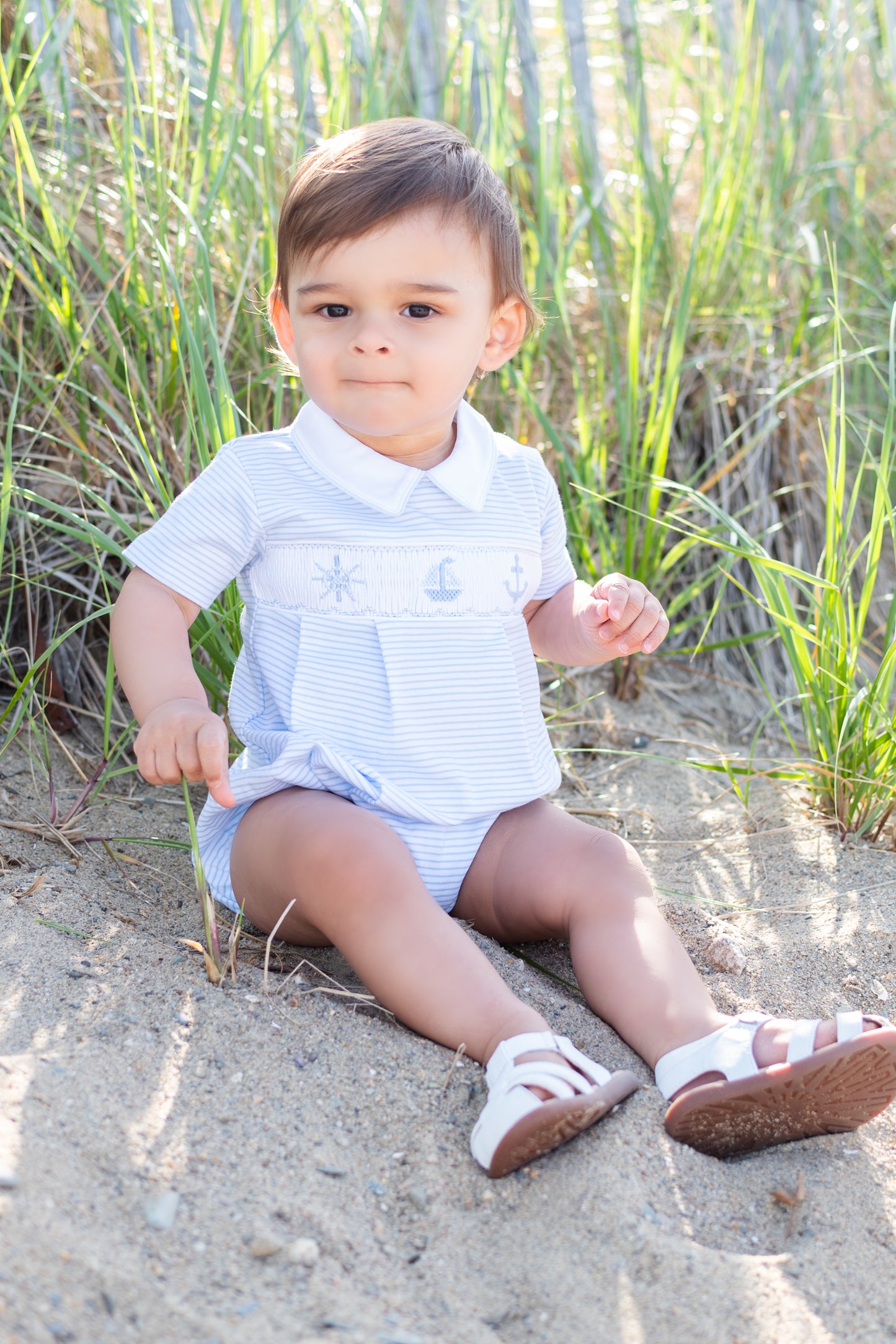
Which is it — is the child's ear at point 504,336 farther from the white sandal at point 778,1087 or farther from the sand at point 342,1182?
the white sandal at point 778,1087

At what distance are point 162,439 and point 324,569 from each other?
24.5 inches

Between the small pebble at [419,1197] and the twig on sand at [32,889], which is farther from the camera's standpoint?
the twig on sand at [32,889]

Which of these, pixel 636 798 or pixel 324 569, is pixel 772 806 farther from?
pixel 324 569

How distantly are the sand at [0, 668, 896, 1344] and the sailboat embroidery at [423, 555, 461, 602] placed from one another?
0.45 meters

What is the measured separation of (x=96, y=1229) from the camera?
91 cm

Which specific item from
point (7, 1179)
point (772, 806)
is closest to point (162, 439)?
point (772, 806)

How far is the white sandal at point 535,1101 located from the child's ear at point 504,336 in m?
0.88

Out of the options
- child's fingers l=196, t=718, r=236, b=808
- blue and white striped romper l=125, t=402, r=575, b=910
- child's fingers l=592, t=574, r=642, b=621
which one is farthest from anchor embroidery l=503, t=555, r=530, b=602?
child's fingers l=196, t=718, r=236, b=808

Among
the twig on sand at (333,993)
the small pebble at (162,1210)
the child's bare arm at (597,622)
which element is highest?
the child's bare arm at (597,622)

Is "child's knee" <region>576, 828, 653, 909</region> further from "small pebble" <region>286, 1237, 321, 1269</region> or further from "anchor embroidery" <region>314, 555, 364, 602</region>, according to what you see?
"small pebble" <region>286, 1237, 321, 1269</region>

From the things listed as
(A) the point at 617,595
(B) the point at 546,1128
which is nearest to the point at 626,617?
(A) the point at 617,595

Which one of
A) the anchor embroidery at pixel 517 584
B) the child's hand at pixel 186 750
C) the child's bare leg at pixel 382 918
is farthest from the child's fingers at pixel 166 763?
the anchor embroidery at pixel 517 584

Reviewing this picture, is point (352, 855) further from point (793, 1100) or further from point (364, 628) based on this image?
point (793, 1100)

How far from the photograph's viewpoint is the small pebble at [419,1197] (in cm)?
104
